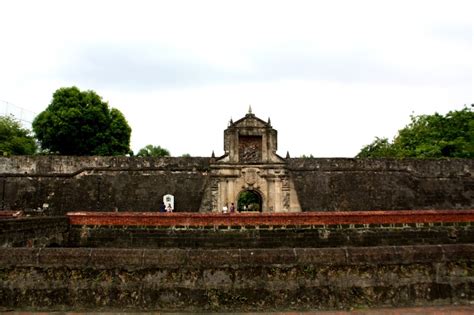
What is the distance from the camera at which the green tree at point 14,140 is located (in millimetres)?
26633

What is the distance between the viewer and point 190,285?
13.9 ft

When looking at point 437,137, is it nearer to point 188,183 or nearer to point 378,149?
point 378,149

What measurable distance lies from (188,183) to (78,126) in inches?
496

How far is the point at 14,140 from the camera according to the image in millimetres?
27141

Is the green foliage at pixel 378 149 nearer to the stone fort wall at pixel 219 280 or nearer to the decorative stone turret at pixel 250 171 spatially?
the decorative stone turret at pixel 250 171

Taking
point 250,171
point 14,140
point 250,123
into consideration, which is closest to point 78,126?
point 14,140

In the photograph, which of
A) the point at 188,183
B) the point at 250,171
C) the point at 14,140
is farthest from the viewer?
the point at 14,140

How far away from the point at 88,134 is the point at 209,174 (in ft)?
42.4

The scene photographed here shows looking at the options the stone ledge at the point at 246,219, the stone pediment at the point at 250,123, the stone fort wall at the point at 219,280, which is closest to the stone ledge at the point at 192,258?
the stone fort wall at the point at 219,280

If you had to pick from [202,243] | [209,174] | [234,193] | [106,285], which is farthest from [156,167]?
[106,285]

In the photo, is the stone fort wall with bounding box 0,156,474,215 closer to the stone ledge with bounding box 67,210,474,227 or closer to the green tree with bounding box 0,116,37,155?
the stone ledge with bounding box 67,210,474,227

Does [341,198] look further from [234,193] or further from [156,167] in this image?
[156,167]

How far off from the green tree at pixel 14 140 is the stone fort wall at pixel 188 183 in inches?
380

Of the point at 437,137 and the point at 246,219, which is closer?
the point at 246,219
